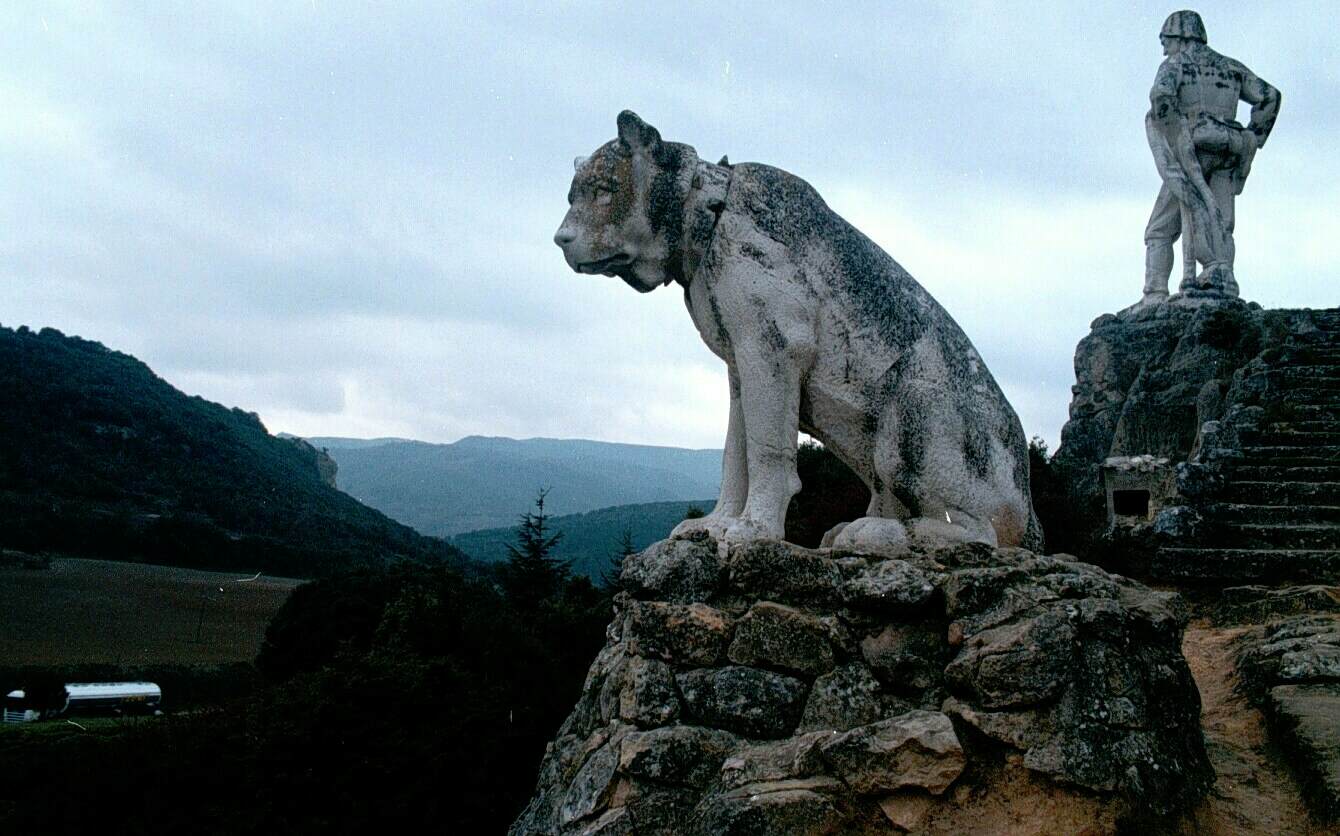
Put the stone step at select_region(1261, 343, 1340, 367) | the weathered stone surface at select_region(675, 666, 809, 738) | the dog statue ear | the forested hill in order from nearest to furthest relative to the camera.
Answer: the weathered stone surface at select_region(675, 666, 809, 738) < the dog statue ear < the stone step at select_region(1261, 343, 1340, 367) < the forested hill

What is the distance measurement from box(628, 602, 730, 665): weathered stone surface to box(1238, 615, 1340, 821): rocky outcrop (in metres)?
2.36

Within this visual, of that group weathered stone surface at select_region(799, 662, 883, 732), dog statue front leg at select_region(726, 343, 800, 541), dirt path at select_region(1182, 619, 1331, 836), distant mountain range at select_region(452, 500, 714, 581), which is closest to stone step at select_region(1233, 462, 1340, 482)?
dirt path at select_region(1182, 619, 1331, 836)

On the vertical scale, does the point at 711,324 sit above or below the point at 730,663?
above

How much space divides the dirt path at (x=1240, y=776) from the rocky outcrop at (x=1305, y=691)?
0.07 m

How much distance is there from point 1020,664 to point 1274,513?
6359 mm

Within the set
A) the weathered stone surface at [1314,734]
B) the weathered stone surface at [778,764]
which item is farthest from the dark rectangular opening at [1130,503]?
the weathered stone surface at [778,764]

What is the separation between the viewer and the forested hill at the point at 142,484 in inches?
1346

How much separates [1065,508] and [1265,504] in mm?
3638

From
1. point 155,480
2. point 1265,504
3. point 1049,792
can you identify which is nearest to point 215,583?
point 155,480

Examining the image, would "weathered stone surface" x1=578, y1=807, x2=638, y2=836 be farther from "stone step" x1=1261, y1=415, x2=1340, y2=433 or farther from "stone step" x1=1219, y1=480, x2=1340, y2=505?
"stone step" x1=1261, y1=415, x2=1340, y2=433

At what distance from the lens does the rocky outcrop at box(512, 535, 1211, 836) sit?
3.54 meters

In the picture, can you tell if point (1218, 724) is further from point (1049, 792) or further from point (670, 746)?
point (670, 746)

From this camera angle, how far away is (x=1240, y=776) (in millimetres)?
4344

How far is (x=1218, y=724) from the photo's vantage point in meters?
5.05
